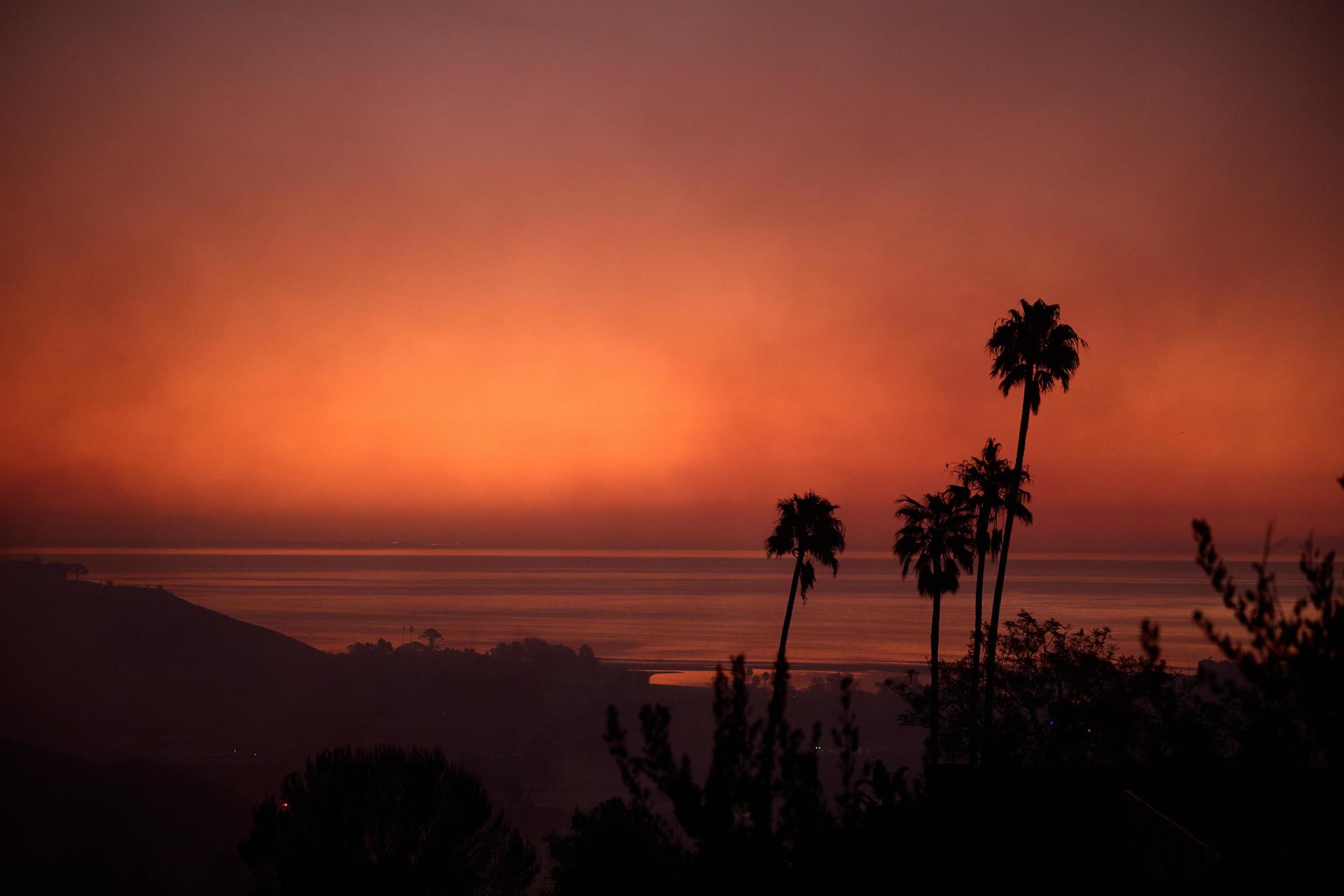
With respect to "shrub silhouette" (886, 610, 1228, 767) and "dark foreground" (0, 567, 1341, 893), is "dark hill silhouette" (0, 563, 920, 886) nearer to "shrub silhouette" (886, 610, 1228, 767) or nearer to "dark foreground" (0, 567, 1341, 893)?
"dark foreground" (0, 567, 1341, 893)

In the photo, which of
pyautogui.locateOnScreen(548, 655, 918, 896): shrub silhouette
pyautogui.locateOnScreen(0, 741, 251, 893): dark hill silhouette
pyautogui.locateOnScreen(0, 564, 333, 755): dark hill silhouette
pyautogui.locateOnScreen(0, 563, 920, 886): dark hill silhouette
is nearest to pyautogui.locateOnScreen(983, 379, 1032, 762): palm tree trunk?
pyautogui.locateOnScreen(548, 655, 918, 896): shrub silhouette

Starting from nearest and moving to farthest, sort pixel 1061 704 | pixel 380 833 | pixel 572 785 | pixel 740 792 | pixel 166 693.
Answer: pixel 740 792 → pixel 380 833 → pixel 1061 704 → pixel 572 785 → pixel 166 693

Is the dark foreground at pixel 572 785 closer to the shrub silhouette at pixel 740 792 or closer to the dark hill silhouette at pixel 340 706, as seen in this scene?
the shrub silhouette at pixel 740 792

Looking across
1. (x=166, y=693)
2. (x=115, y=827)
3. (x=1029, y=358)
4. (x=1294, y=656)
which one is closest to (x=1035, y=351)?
(x=1029, y=358)

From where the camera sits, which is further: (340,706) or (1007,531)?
(340,706)

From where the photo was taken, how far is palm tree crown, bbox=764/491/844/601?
39000 millimetres

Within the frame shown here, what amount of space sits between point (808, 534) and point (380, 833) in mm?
19908

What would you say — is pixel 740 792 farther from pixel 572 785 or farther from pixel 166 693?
pixel 166 693

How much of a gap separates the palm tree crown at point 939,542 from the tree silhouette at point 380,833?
60.5 ft

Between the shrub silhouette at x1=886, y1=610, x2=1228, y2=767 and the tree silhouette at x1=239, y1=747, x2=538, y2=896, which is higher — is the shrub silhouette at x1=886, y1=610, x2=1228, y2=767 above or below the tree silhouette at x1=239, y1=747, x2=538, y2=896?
above

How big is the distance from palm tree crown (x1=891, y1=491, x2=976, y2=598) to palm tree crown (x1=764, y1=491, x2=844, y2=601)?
3.26 meters

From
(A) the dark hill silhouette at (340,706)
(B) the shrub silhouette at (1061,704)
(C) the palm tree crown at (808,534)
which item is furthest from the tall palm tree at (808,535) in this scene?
(A) the dark hill silhouette at (340,706)

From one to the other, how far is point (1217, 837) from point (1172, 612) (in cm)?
19566

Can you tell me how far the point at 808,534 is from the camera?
1547 inches
